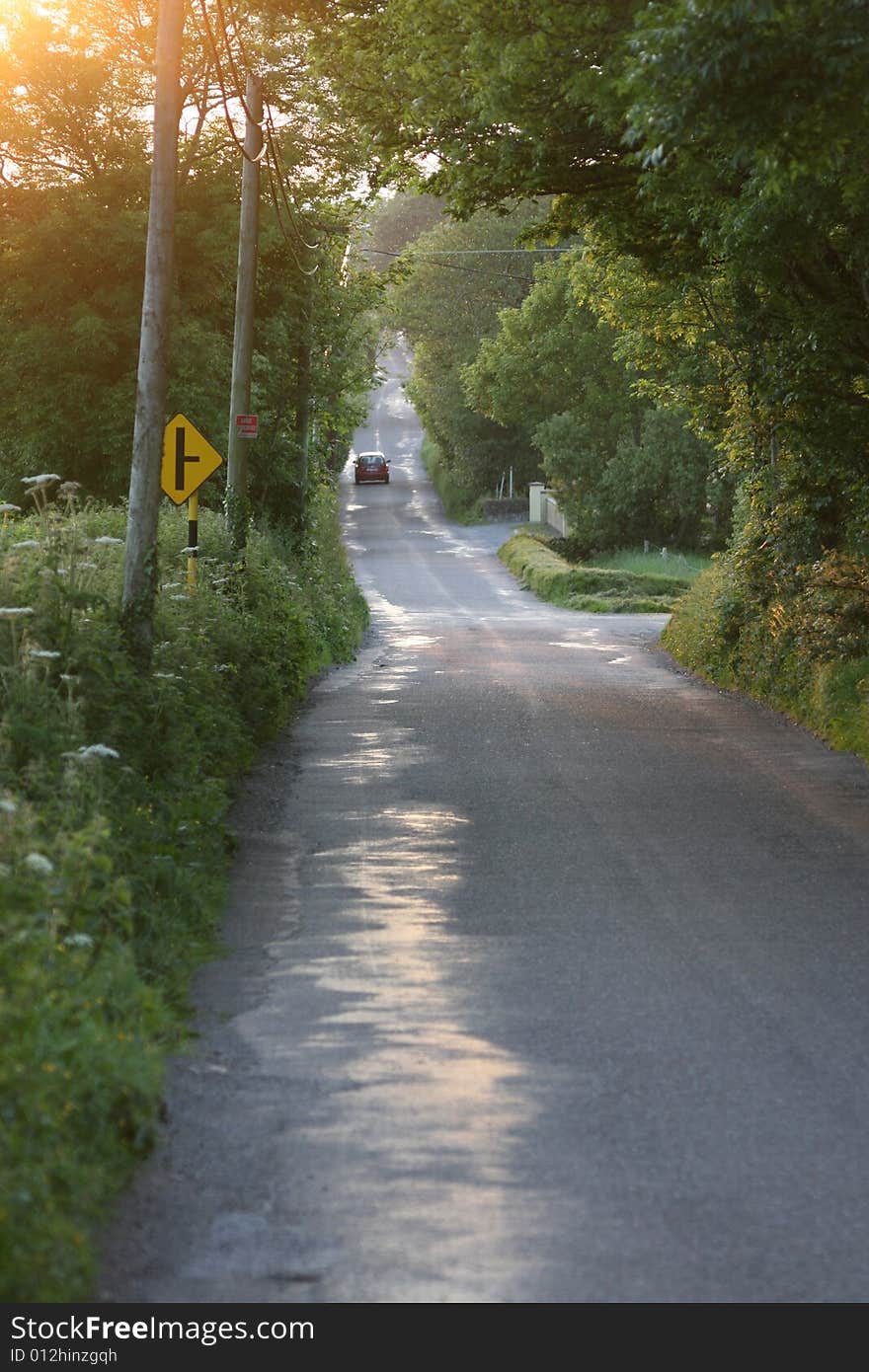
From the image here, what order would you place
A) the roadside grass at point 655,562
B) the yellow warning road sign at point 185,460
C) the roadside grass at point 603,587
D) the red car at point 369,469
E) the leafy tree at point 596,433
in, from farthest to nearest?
the red car at point 369,469
the leafy tree at point 596,433
the roadside grass at point 655,562
the roadside grass at point 603,587
the yellow warning road sign at point 185,460

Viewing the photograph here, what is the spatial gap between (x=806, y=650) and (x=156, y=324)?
9816 mm

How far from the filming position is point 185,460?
1934 cm

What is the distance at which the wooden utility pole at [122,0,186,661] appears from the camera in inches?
549

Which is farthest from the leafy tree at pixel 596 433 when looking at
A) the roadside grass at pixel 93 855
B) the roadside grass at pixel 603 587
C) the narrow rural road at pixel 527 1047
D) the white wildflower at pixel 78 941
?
the white wildflower at pixel 78 941

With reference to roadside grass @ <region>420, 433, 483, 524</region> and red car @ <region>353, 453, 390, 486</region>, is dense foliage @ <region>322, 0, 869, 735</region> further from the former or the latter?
red car @ <region>353, 453, 390, 486</region>

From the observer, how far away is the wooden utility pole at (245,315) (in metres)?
23.8

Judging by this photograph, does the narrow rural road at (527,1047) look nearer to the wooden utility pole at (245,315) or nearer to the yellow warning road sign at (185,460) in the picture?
the yellow warning road sign at (185,460)

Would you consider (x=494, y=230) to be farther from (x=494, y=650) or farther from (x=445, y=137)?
(x=445, y=137)

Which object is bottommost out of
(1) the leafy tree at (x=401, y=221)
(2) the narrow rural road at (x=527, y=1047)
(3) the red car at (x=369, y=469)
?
(2) the narrow rural road at (x=527, y=1047)

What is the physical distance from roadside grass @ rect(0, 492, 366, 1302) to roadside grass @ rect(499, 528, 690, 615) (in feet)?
93.9

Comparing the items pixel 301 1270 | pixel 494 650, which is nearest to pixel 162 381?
pixel 301 1270

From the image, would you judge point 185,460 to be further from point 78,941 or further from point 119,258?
point 119,258

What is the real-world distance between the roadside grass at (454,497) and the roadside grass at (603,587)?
2688 centimetres

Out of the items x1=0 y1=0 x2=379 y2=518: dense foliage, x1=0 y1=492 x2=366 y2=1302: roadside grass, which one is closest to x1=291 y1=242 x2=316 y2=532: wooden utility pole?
x1=0 y1=0 x2=379 y2=518: dense foliage
